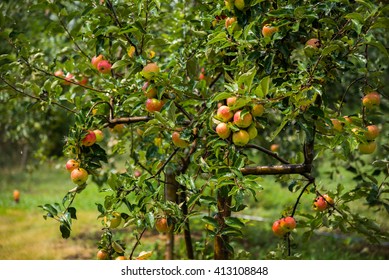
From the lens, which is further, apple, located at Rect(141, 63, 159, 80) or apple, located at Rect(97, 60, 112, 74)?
apple, located at Rect(97, 60, 112, 74)

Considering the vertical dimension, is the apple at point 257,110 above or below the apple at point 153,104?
below

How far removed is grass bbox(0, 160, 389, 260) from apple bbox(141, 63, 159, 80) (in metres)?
0.87

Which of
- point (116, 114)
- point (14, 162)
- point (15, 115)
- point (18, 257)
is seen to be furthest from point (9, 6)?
point (14, 162)

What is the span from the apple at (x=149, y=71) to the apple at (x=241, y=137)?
0.31m

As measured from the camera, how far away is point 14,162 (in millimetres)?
10477

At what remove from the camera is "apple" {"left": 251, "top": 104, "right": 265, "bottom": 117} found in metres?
1.39

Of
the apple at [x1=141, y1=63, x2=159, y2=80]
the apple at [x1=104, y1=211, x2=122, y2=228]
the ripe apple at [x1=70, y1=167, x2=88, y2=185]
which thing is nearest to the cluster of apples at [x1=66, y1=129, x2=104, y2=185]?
the ripe apple at [x1=70, y1=167, x2=88, y2=185]

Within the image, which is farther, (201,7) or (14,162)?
(14,162)

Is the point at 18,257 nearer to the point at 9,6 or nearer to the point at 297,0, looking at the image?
the point at 9,6

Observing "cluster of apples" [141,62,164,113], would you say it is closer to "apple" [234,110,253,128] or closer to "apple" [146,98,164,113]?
"apple" [146,98,164,113]

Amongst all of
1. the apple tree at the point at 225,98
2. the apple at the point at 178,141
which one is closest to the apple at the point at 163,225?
the apple tree at the point at 225,98

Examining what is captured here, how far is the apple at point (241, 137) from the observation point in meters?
1.41

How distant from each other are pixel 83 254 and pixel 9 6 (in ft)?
6.88

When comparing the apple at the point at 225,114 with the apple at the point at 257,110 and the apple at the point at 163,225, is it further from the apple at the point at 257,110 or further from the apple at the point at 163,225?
the apple at the point at 163,225
